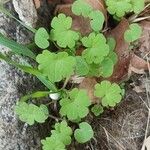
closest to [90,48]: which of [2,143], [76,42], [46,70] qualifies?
[76,42]

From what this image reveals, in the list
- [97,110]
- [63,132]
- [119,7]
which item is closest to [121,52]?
[119,7]

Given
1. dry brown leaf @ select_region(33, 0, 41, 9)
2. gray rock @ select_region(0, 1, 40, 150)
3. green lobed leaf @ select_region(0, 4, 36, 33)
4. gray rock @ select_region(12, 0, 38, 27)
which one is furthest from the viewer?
dry brown leaf @ select_region(33, 0, 41, 9)

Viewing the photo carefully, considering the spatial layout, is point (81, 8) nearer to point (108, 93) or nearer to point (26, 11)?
point (26, 11)

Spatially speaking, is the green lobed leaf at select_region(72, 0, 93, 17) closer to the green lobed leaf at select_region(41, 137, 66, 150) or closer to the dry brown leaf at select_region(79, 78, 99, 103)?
the dry brown leaf at select_region(79, 78, 99, 103)

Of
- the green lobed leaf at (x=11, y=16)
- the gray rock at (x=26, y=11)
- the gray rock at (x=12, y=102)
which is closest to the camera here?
the gray rock at (x=12, y=102)

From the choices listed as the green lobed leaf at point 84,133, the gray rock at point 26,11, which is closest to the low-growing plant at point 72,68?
the green lobed leaf at point 84,133

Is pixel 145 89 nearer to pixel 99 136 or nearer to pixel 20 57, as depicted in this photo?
pixel 99 136

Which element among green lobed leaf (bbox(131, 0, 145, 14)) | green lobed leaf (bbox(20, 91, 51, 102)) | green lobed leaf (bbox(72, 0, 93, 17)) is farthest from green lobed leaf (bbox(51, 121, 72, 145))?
green lobed leaf (bbox(131, 0, 145, 14))

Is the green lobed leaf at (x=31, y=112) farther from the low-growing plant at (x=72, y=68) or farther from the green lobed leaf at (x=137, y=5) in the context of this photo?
the green lobed leaf at (x=137, y=5)
